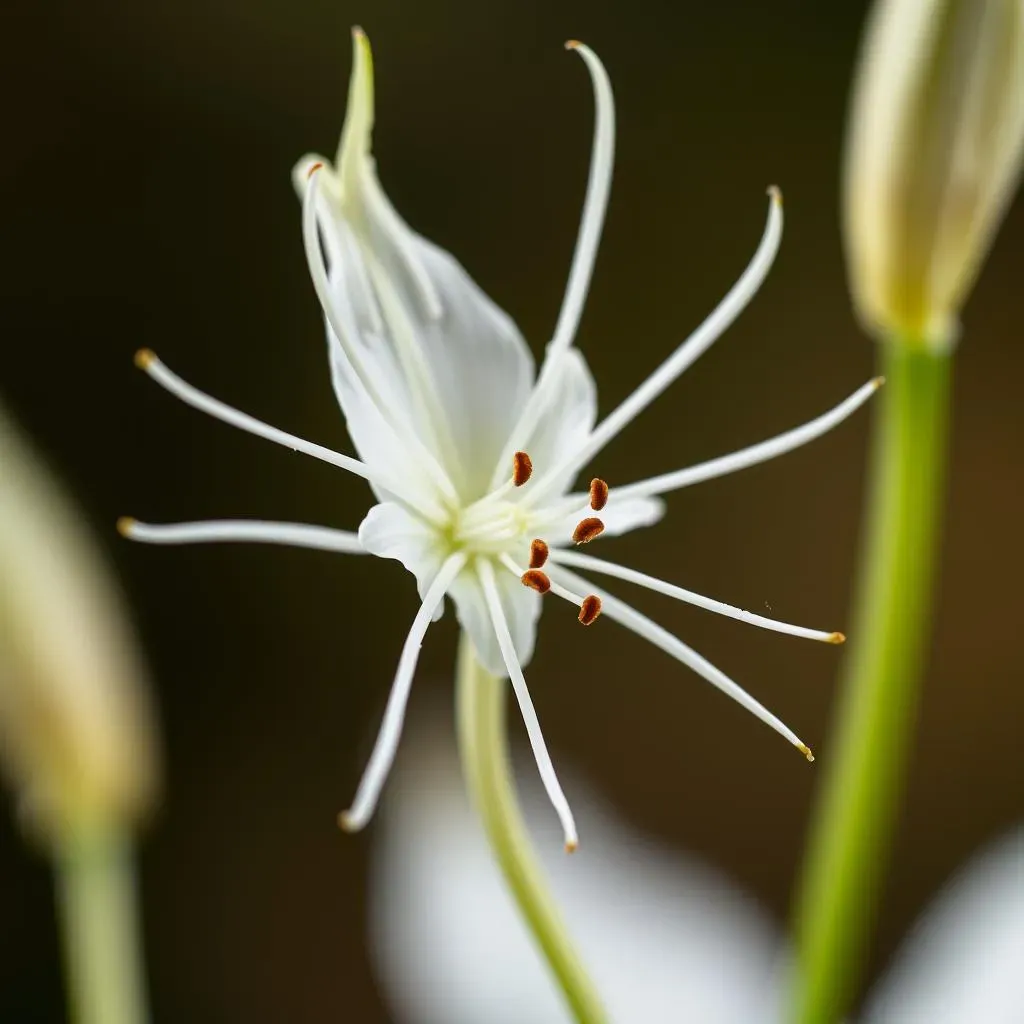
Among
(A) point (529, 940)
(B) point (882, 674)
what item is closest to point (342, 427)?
(A) point (529, 940)

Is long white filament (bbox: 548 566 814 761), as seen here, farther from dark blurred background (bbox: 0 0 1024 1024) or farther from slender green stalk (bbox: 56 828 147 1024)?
dark blurred background (bbox: 0 0 1024 1024)

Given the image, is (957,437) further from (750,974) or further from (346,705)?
(750,974)

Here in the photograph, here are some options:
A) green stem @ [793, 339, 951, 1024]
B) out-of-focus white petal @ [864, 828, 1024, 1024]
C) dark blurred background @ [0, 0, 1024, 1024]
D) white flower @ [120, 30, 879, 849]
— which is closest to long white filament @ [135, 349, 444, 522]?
white flower @ [120, 30, 879, 849]

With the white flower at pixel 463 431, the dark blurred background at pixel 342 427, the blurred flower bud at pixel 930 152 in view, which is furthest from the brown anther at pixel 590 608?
the dark blurred background at pixel 342 427

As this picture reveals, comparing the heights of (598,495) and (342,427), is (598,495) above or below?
below

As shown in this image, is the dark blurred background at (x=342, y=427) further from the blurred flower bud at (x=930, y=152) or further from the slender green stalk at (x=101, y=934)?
the blurred flower bud at (x=930, y=152)

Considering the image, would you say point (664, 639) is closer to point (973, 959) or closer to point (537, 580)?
point (537, 580)
